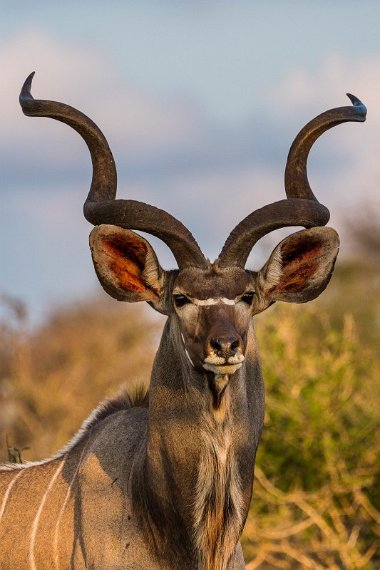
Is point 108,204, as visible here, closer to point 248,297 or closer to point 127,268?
point 127,268

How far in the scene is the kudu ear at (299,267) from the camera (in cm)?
535

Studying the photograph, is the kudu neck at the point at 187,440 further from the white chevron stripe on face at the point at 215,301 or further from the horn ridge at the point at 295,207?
the horn ridge at the point at 295,207

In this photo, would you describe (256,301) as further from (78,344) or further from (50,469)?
(78,344)

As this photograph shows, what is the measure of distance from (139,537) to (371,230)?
27376mm

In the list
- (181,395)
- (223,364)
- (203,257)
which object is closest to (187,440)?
(181,395)

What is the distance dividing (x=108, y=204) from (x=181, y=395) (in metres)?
0.78

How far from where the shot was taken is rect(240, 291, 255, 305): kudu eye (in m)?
5.12

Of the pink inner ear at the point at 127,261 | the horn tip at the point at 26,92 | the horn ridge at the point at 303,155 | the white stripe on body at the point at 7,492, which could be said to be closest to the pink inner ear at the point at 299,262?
the horn ridge at the point at 303,155

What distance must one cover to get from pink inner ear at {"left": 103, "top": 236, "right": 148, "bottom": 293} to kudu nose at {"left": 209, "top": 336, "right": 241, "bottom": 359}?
67cm

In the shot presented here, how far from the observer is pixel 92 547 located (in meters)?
5.33

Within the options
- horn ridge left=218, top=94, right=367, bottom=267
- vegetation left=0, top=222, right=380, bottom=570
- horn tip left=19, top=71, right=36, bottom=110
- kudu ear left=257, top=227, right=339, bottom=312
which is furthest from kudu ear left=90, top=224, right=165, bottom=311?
vegetation left=0, top=222, right=380, bottom=570

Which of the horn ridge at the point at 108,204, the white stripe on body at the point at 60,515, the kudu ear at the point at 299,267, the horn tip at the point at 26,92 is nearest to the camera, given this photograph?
the horn ridge at the point at 108,204

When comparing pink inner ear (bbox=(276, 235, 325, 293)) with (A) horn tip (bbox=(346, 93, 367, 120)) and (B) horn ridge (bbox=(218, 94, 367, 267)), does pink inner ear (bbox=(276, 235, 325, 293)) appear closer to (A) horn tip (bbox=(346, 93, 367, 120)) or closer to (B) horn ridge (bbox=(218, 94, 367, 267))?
(B) horn ridge (bbox=(218, 94, 367, 267))

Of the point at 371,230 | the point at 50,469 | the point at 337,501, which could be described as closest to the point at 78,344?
the point at 371,230
